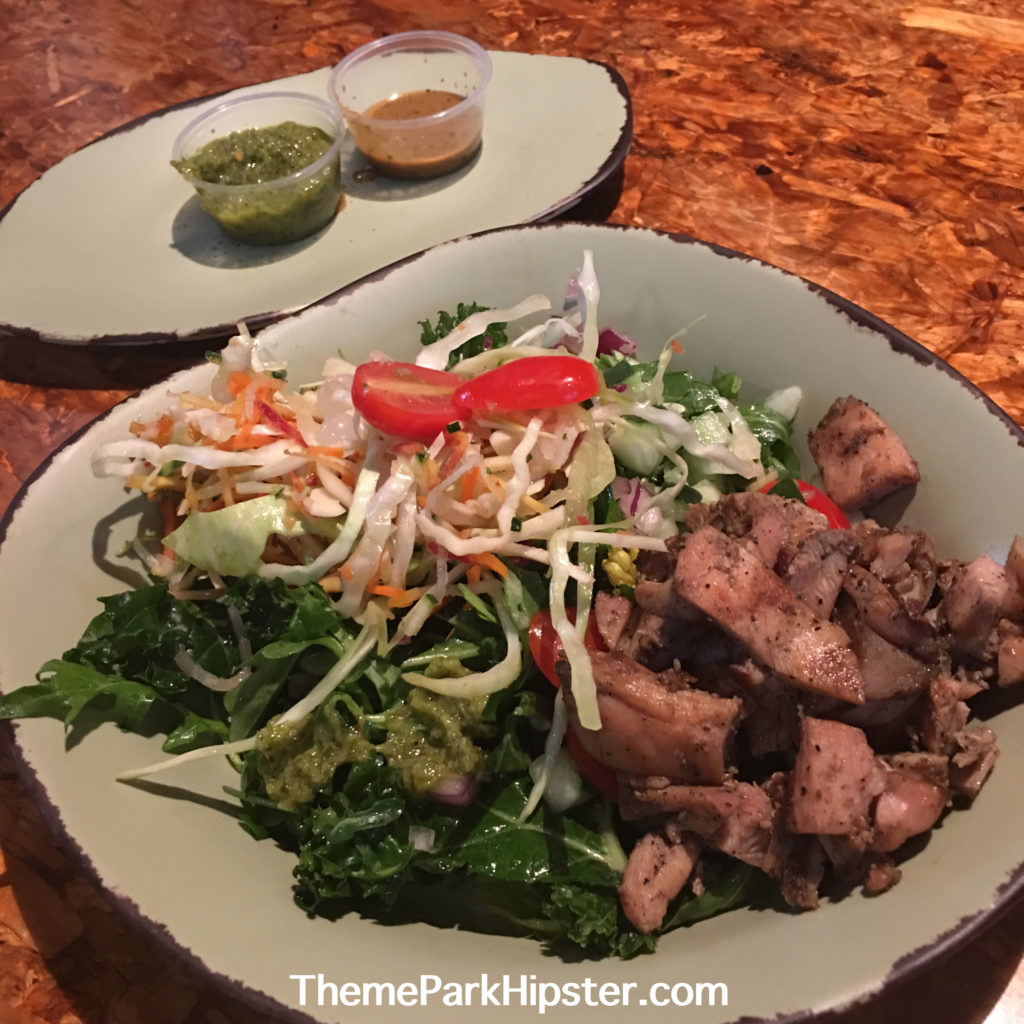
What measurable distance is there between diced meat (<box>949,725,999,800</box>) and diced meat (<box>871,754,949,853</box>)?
0.04 metres

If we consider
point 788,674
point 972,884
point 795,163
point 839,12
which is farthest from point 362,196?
point 972,884

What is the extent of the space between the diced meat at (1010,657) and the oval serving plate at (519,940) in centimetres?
10

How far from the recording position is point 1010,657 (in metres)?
1.82

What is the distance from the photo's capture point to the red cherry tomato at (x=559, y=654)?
2.04m

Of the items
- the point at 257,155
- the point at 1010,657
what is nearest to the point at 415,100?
the point at 257,155

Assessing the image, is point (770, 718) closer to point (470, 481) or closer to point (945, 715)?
point (945, 715)

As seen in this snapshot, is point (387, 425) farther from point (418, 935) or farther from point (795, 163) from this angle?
point (795, 163)

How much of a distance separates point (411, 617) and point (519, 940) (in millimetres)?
820

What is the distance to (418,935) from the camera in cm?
185

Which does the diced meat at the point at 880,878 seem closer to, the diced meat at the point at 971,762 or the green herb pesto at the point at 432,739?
the diced meat at the point at 971,762

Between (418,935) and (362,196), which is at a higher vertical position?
(362,196)

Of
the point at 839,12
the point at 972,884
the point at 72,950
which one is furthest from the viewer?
the point at 839,12

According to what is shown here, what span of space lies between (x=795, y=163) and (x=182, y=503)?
312cm

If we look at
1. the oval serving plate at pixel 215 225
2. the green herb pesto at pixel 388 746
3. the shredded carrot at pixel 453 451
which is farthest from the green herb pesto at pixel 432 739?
the oval serving plate at pixel 215 225
